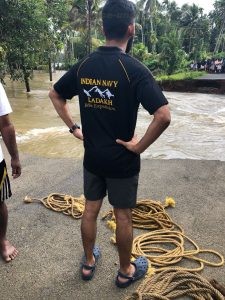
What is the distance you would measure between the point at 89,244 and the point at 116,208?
433mm

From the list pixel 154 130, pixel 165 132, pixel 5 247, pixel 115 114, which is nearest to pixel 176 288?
pixel 154 130

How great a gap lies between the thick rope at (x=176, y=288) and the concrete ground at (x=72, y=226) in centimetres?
16

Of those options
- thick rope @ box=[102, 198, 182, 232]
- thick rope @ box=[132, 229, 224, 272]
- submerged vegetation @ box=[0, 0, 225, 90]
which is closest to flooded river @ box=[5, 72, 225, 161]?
submerged vegetation @ box=[0, 0, 225, 90]

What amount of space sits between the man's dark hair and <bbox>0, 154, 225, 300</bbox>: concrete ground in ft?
6.00

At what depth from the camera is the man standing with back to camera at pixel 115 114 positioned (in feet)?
7.66

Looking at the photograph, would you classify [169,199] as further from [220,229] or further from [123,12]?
[123,12]

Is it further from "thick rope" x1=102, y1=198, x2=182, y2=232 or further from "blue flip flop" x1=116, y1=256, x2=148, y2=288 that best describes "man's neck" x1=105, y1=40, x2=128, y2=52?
"thick rope" x1=102, y1=198, x2=182, y2=232

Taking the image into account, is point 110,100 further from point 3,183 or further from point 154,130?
point 3,183

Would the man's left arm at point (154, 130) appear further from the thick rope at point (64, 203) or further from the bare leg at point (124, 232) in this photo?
the thick rope at point (64, 203)

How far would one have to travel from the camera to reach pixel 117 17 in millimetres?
2357

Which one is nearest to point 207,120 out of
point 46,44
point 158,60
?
point 46,44

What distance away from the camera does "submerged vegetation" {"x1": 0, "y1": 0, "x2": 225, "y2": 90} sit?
46.9ft

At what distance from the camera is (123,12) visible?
7.70 ft

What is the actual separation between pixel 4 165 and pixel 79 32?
1537 inches
